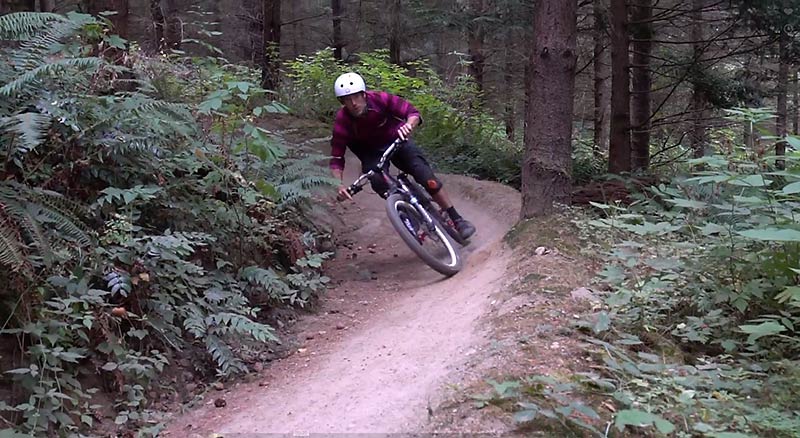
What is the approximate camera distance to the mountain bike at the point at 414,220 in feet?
22.1

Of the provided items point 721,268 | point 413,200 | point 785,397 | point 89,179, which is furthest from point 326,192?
point 785,397

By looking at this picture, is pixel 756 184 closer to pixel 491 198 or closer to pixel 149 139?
pixel 149 139

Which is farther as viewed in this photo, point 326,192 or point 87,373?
point 326,192

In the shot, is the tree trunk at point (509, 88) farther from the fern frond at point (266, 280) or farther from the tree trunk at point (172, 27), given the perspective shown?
the fern frond at point (266, 280)

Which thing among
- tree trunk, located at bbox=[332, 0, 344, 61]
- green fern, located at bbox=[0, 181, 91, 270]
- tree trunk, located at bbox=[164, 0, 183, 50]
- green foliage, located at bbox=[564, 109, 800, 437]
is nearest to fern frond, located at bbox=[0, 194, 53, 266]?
green fern, located at bbox=[0, 181, 91, 270]

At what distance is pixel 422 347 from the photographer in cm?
464

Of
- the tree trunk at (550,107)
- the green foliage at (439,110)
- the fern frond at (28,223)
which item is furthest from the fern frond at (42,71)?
the green foliage at (439,110)

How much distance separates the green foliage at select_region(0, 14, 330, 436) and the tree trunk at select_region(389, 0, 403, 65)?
11.9 metres

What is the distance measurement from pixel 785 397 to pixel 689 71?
31.7ft

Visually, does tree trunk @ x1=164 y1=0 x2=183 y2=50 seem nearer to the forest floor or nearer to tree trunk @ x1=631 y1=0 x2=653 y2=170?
the forest floor

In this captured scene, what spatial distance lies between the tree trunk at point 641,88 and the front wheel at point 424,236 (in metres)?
5.50

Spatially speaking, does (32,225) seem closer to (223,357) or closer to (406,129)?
(223,357)

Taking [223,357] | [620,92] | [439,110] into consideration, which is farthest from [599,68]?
[223,357]

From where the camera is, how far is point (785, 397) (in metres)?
2.99
